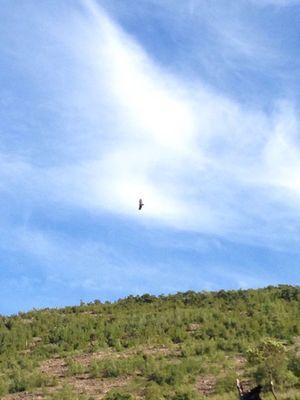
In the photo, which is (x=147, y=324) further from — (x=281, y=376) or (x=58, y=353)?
(x=281, y=376)

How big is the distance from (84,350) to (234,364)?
9353 mm

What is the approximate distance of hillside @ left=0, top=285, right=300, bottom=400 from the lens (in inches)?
1073

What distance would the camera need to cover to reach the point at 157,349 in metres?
35.3

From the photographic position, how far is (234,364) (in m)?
30.9

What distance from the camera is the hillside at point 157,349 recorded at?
1073 inches

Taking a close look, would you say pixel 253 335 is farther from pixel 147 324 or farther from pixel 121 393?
pixel 121 393

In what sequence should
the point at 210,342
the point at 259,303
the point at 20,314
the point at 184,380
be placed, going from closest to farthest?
1. the point at 184,380
2. the point at 210,342
3. the point at 259,303
4. the point at 20,314

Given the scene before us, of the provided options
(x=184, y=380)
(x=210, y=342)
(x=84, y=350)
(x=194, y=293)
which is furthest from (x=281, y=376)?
(x=194, y=293)

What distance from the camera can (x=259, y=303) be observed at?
4609 centimetres

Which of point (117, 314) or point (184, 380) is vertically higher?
point (117, 314)

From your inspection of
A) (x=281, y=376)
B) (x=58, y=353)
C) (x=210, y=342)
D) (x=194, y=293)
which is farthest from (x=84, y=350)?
(x=194, y=293)

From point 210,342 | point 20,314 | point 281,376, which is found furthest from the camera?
point 20,314

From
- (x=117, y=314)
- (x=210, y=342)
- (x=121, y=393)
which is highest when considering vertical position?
(x=117, y=314)

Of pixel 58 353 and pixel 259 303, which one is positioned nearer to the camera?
pixel 58 353
